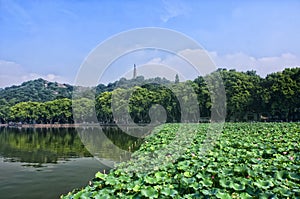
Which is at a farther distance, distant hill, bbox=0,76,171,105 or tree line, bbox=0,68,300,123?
distant hill, bbox=0,76,171,105

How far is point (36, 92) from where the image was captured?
5679 inches

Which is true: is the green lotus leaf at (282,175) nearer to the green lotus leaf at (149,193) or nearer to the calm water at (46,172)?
the green lotus leaf at (149,193)

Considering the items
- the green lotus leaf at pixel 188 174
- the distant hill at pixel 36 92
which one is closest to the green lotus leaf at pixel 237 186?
the green lotus leaf at pixel 188 174

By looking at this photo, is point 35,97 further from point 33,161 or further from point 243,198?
point 243,198

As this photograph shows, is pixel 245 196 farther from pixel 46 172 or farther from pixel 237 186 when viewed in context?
pixel 46 172

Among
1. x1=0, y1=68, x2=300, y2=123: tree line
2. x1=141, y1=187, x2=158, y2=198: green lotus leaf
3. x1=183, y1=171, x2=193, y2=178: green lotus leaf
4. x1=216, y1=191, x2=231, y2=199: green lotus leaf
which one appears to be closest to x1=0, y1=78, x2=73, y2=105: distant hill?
x1=0, y1=68, x2=300, y2=123: tree line

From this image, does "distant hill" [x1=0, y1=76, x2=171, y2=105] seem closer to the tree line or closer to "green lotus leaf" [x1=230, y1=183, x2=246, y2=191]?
the tree line

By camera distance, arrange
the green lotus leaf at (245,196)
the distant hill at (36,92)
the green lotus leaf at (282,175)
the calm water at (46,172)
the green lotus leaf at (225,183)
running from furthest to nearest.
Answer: the distant hill at (36,92), the calm water at (46,172), the green lotus leaf at (282,175), the green lotus leaf at (225,183), the green lotus leaf at (245,196)

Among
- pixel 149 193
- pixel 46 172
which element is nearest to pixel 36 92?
pixel 46 172

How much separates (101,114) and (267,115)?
108 feet

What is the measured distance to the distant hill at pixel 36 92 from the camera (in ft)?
397

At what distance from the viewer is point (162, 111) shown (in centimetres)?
4791

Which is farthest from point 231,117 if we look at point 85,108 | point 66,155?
point 85,108

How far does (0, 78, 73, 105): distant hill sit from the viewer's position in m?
121
